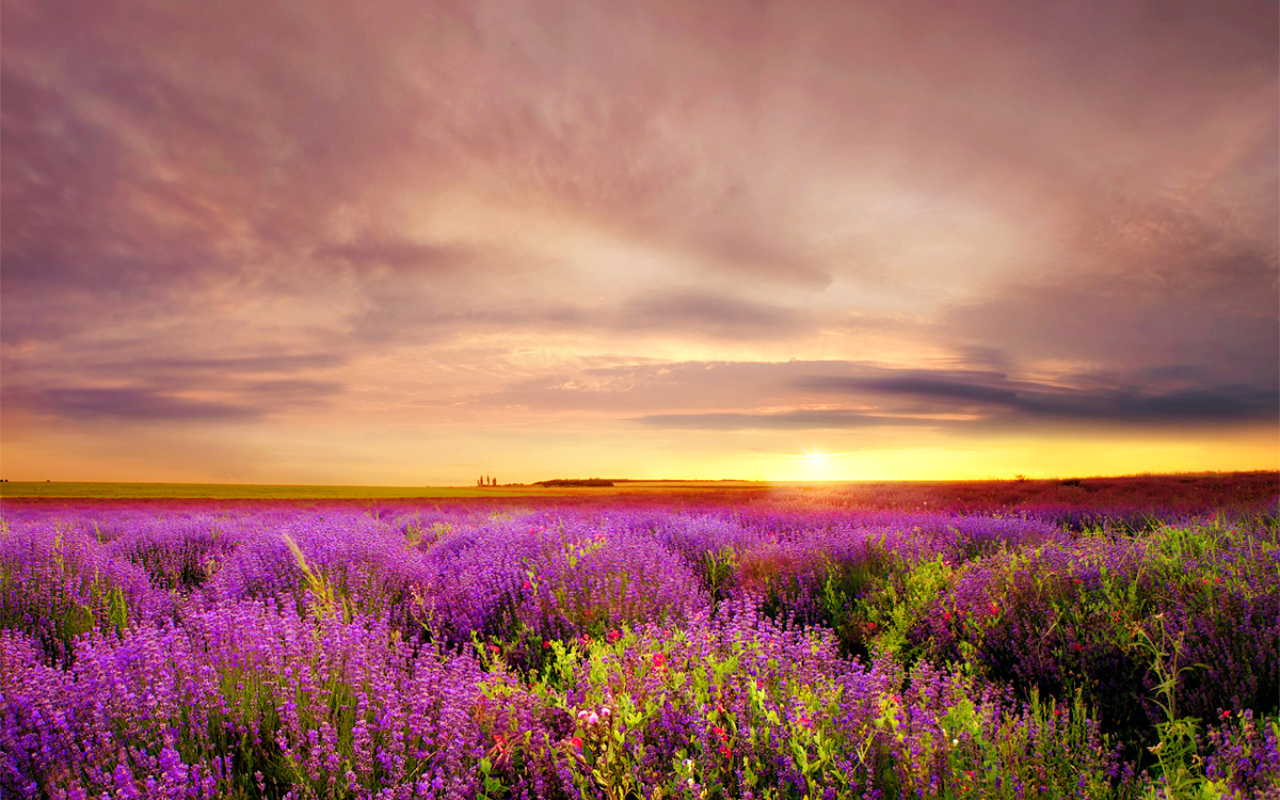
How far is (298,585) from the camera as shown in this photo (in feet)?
16.0

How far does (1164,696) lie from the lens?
3176 mm

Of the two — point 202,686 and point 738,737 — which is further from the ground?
point 202,686

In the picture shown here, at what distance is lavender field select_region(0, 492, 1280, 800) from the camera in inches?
80.3

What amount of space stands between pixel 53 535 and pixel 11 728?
493 cm

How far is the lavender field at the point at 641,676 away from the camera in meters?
2.04

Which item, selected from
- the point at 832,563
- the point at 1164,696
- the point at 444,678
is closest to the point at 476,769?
the point at 444,678

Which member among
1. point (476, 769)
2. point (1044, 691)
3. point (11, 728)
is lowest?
point (1044, 691)

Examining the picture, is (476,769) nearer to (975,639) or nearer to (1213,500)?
(975,639)

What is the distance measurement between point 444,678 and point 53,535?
5533 mm

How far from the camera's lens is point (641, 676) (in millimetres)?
2639

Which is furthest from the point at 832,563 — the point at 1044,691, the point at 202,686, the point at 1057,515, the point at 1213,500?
the point at 1213,500

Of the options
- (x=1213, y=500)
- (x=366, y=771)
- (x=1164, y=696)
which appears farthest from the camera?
(x=1213, y=500)

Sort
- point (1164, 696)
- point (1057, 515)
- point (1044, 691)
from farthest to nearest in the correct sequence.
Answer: point (1057, 515), point (1044, 691), point (1164, 696)

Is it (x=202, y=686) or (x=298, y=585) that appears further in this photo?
(x=298, y=585)
